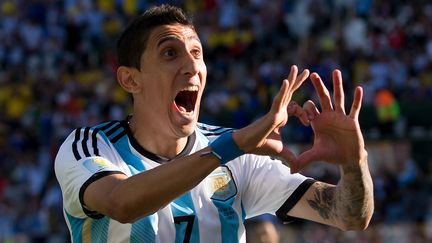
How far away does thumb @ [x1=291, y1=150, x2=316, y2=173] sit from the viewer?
473cm

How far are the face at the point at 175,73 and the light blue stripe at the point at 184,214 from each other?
0.33m

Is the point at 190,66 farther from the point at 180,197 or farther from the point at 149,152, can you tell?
the point at 180,197

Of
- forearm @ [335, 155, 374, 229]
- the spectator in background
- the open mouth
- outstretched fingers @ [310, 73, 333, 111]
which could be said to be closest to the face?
the open mouth

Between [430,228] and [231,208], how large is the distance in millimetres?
10182

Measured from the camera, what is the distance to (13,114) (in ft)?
77.6

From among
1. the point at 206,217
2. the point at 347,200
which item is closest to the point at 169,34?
the point at 206,217

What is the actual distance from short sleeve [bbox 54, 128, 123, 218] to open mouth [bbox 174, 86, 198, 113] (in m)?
0.40

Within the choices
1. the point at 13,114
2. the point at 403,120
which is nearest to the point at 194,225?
the point at 403,120

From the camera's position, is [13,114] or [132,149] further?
[13,114]

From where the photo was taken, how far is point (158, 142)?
17.5 ft

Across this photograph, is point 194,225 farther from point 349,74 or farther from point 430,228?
point 349,74

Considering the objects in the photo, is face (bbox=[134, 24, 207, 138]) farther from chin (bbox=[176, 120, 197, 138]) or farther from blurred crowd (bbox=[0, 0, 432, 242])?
blurred crowd (bbox=[0, 0, 432, 242])

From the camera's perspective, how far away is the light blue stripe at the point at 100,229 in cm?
503

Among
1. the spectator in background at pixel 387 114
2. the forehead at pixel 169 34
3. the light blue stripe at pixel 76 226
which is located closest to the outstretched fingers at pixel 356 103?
the forehead at pixel 169 34
